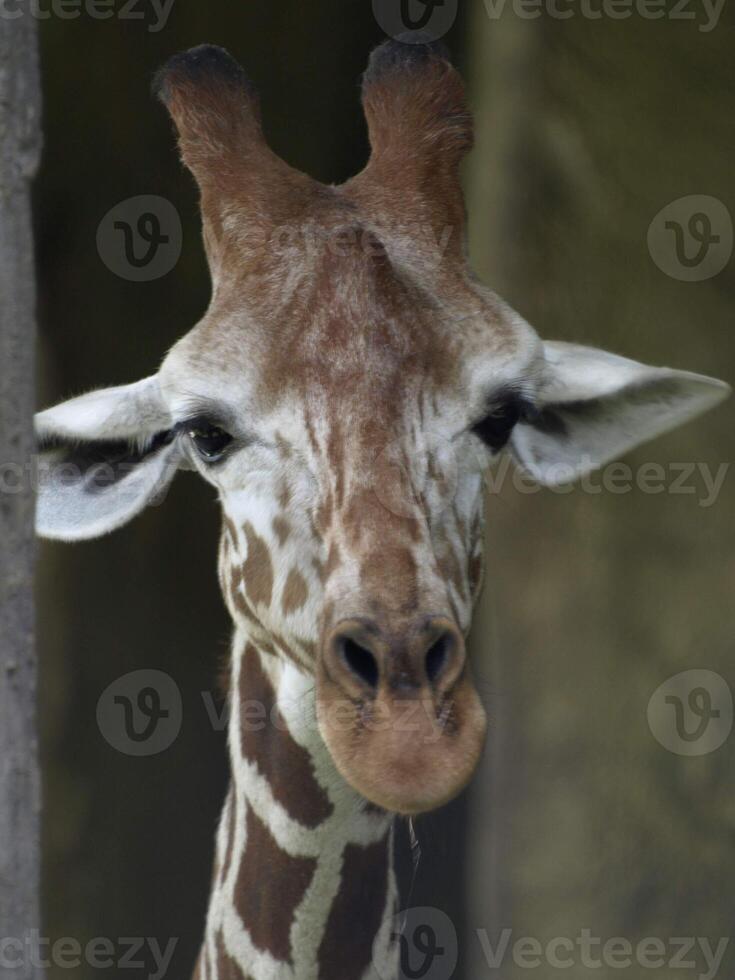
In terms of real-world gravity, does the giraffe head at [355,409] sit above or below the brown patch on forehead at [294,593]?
above

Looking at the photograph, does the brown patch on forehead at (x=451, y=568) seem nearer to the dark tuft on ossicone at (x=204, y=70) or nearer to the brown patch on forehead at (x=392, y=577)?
the brown patch on forehead at (x=392, y=577)

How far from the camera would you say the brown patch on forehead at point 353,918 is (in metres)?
2.71

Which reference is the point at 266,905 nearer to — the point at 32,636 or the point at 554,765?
the point at 32,636

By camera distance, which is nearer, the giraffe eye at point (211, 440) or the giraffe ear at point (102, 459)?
the giraffe eye at point (211, 440)

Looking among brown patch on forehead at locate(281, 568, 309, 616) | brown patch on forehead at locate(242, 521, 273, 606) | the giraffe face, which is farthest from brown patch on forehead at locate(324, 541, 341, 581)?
brown patch on forehead at locate(242, 521, 273, 606)

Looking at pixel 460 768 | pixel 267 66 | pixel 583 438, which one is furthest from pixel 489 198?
pixel 460 768

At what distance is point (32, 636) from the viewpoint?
5.74 ft

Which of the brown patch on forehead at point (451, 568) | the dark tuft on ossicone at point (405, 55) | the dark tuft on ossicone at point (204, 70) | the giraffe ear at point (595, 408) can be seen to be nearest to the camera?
the brown patch on forehead at point (451, 568)

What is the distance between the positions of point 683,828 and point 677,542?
3.43ft

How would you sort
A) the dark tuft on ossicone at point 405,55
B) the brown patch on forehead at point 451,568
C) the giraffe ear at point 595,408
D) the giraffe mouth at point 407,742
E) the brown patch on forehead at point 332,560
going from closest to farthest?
the giraffe mouth at point 407,742
the brown patch on forehead at point 332,560
the brown patch on forehead at point 451,568
the dark tuft on ossicone at point 405,55
the giraffe ear at point 595,408

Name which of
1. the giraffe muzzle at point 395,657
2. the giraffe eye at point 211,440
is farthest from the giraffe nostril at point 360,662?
the giraffe eye at point 211,440

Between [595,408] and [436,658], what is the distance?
4.26 feet

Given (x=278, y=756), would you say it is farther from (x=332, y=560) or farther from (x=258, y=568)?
(x=332, y=560)

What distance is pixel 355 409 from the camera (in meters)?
2.38
